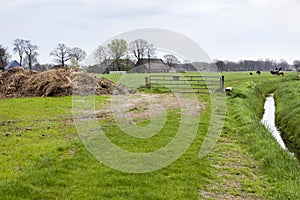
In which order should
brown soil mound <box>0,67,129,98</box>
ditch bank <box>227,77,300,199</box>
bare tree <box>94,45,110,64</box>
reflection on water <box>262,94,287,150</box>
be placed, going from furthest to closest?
bare tree <box>94,45,110,64</box> → brown soil mound <box>0,67,129,98</box> → reflection on water <box>262,94,287,150</box> → ditch bank <box>227,77,300,199</box>

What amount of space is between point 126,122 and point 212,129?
3586 mm

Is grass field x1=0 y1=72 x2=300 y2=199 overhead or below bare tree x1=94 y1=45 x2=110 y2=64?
below

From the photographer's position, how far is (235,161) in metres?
8.10

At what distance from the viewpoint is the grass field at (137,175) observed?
5574 millimetres

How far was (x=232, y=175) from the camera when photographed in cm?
704

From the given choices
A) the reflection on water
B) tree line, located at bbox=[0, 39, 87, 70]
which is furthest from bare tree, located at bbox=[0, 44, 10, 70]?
the reflection on water

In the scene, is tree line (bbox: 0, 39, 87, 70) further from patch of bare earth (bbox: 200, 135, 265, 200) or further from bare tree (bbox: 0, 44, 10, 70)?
patch of bare earth (bbox: 200, 135, 265, 200)

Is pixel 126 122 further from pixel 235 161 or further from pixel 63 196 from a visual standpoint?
pixel 63 196

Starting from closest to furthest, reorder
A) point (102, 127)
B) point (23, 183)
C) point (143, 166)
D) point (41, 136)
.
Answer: point (23, 183)
point (143, 166)
point (41, 136)
point (102, 127)

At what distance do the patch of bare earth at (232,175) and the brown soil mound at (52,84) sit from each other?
16.1 meters

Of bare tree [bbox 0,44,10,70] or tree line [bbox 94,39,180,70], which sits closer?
tree line [bbox 94,39,180,70]

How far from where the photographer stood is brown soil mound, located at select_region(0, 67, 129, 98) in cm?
2334

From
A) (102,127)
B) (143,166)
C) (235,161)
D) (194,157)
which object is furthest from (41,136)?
(235,161)

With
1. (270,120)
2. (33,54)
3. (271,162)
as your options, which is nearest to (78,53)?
(33,54)
